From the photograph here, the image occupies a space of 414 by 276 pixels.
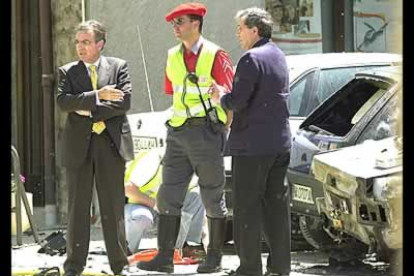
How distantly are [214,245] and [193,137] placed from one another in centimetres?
87

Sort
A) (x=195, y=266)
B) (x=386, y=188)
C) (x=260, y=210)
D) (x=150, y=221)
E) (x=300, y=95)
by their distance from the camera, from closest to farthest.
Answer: (x=386, y=188), (x=260, y=210), (x=195, y=266), (x=150, y=221), (x=300, y=95)

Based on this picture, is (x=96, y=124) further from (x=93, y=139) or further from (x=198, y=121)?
(x=198, y=121)

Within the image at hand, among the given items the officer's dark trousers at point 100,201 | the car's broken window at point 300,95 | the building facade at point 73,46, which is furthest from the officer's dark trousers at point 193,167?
the car's broken window at point 300,95

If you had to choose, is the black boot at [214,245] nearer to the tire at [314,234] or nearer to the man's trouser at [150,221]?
the man's trouser at [150,221]

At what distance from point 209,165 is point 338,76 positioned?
5.66ft

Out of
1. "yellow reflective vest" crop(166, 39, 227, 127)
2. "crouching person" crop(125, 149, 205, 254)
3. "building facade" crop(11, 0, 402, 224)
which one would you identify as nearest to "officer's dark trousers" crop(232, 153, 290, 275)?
"yellow reflective vest" crop(166, 39, 227, 127)

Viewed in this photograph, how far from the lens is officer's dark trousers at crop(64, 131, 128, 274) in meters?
7.07

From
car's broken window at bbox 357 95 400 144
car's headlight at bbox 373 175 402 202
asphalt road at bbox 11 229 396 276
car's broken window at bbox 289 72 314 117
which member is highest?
car's broken window at bbox 289 72 314 117

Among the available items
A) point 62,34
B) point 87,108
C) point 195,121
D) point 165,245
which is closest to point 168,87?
point 195,121

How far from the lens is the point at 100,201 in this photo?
7152 mm

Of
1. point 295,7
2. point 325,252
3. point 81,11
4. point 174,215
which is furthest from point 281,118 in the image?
point 295,7

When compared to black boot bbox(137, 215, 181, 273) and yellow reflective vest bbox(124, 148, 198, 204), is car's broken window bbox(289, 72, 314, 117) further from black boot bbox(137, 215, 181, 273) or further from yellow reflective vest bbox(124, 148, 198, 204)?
black boot bbox(137, 215, 181, 273)

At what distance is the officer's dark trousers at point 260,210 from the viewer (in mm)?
6879

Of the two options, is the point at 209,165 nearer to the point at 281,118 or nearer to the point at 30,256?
the point at 281,118
